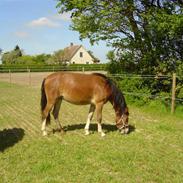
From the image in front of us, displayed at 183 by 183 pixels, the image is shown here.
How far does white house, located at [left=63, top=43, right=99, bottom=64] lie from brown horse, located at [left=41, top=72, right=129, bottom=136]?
6561 cm

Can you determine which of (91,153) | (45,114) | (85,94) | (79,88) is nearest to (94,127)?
(85,94)

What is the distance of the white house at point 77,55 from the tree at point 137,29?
60.3m

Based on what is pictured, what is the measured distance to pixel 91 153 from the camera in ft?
Result: 19.3

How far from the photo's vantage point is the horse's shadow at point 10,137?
649cm

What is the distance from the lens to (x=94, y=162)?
536 centimetres

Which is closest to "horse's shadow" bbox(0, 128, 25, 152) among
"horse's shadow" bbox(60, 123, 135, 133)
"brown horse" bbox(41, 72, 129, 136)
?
"brown horse" bbox(41, 72, 129, 136)

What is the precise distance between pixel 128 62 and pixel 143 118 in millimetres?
4308

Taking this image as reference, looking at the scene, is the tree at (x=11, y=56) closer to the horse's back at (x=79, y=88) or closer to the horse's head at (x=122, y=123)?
the horse's back at (x=79, y=88)

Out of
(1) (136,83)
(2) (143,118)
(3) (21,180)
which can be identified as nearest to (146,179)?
(3) (21,180)

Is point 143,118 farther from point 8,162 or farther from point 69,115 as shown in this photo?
point 8,162

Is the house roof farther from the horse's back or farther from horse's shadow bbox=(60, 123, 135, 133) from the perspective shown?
the horse's back

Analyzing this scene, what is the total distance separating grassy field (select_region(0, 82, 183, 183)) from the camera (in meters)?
4.76

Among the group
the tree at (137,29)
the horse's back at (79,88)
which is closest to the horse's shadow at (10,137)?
the horse's back at (79,88)

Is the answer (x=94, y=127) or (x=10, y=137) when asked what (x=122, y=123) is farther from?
(x=10, y=137)
